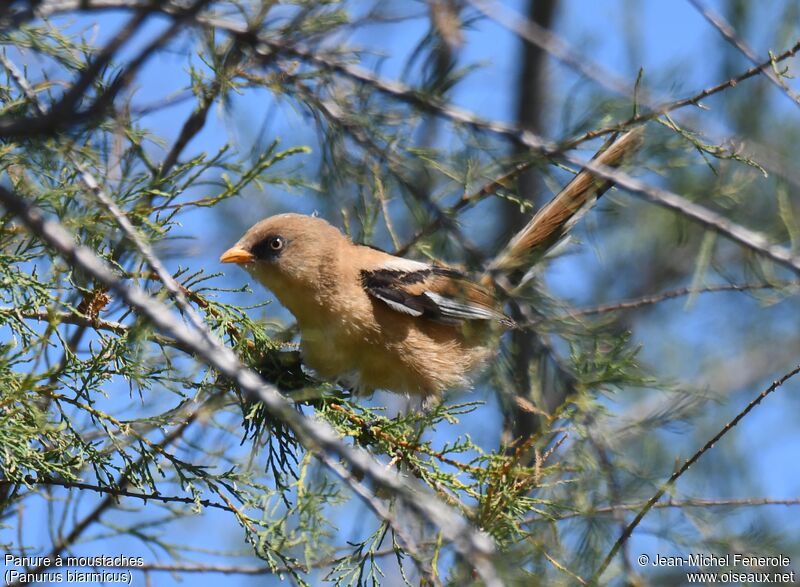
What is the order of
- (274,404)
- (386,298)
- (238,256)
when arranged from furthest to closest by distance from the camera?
1. (386,298)
2. (238,256)
3. (274,404)

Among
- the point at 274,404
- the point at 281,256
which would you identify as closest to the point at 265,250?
the point at 281,256

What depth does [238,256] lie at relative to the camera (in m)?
4.86

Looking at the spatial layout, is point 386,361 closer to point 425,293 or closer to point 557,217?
point 425,293

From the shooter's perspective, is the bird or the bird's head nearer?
the bird

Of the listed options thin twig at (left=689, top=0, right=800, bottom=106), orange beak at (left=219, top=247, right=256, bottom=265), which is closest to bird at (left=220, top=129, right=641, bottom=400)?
orange beak at (left=219, top=247, right=256, bottom=265)

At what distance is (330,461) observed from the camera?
257 cm

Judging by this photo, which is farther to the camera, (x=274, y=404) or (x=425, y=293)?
(x=425, y=293)

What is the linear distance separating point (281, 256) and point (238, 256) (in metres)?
0.26

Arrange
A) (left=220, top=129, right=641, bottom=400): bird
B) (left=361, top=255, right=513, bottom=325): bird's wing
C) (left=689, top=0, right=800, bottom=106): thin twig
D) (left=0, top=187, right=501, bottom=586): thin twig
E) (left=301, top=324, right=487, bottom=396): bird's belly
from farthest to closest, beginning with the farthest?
(left=361, top=255, right=513, bottom=325): bird's wing
(left=220, top=129, right=641, bottom=400): bird
(left=301, top=324, right=487, bottom=396): bird's belly
(left=689, top=0, right=800, bottom=106): thin twig
(left=0, top=187, right=501, bottom=586): thin twig

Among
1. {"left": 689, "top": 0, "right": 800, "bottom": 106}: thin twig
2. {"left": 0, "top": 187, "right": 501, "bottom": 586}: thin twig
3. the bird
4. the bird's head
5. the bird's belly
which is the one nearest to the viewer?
{"left": 0, "top": 187, "right": 501, "bottom": 586}: thin twig

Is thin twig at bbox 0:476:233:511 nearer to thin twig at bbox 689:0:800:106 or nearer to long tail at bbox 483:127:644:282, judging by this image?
long tail at bbox 483:127:644:282

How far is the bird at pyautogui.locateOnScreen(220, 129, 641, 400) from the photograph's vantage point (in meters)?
4.80

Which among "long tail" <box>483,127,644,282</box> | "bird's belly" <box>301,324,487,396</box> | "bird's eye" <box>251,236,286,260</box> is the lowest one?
"bird's belly" <box>301,324,487,396</box>

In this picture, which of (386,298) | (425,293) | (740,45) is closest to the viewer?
(740,45)
